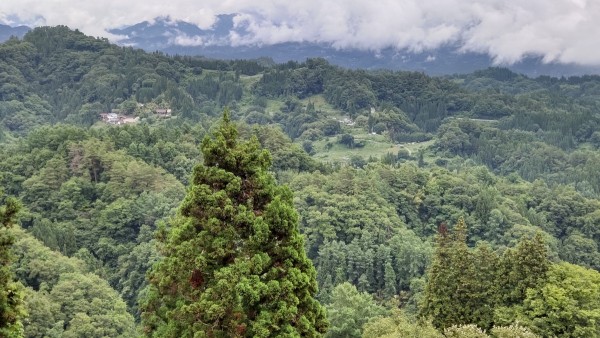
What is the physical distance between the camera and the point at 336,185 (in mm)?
65375

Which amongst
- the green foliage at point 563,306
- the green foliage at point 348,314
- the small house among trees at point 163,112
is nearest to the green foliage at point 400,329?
the green foliage at point 563,306

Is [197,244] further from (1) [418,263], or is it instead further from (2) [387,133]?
(2) [387,133]

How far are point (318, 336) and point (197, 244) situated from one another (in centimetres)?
365

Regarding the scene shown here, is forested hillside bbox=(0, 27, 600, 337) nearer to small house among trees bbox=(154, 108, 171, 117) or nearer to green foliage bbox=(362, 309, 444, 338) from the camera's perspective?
green foliage bbox=(362, 309, 444, 338)

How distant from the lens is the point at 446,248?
2836cm

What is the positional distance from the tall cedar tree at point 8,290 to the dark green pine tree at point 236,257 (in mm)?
3237

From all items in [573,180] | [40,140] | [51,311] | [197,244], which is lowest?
[573,180]

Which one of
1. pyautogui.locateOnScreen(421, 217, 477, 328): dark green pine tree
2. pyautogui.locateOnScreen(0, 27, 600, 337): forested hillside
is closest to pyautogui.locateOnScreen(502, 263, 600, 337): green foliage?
pyautogui.locateOnScreen(0, 27, 600, 337): forested hillside

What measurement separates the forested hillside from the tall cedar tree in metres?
2.14

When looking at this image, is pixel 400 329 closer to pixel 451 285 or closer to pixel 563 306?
pixel 451 285

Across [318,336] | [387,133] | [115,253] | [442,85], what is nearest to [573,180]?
[387,133]

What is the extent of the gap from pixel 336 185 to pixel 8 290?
5511 centimetres

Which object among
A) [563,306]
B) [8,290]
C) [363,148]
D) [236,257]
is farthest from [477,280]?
[363,148]

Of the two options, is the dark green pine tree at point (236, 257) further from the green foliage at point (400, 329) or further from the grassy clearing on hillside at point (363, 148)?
the grassy clearing on hillside at point (363, 148)
